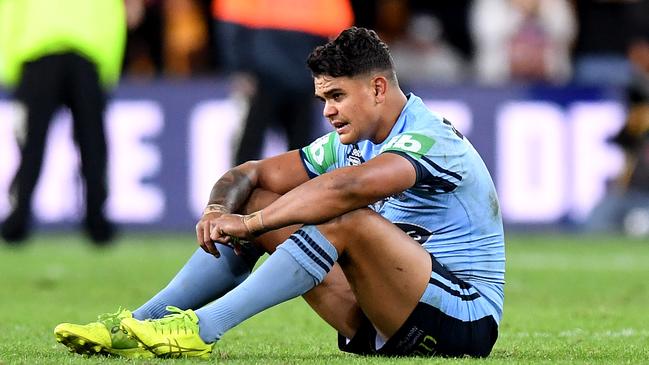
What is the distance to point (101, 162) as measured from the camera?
454 inches

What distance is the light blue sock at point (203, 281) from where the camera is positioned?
18.5ft

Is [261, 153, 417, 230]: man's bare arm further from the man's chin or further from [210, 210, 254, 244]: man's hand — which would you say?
the man's chin

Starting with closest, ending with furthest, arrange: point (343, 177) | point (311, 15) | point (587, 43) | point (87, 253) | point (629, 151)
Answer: point (343, 177)
point (311, 15)
point (87, 253)
point (629, 151)
point (587, 43)

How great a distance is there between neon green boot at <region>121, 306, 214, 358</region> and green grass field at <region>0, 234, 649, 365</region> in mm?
56

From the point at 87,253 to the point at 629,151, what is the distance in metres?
4.92

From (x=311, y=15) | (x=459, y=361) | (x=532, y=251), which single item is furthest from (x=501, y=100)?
(x=459, y=361)

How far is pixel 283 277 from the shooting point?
5.15 meters

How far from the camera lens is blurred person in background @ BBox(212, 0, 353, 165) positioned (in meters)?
11.3

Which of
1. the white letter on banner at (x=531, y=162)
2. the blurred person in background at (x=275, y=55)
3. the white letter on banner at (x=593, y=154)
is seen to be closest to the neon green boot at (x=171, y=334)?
the blurred person in background at (x=275, y=55)

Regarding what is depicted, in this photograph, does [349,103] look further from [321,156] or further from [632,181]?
[632,181]

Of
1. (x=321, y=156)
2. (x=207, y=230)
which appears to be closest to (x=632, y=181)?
(x=321, y=156)

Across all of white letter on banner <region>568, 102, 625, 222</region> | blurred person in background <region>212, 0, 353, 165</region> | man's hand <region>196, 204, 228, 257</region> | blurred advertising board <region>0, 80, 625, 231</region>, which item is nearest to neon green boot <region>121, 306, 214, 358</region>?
man's hand <region>196, 204, 228, 257</region>

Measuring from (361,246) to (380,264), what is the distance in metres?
0.10

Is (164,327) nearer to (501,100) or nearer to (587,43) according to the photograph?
(501,100)
